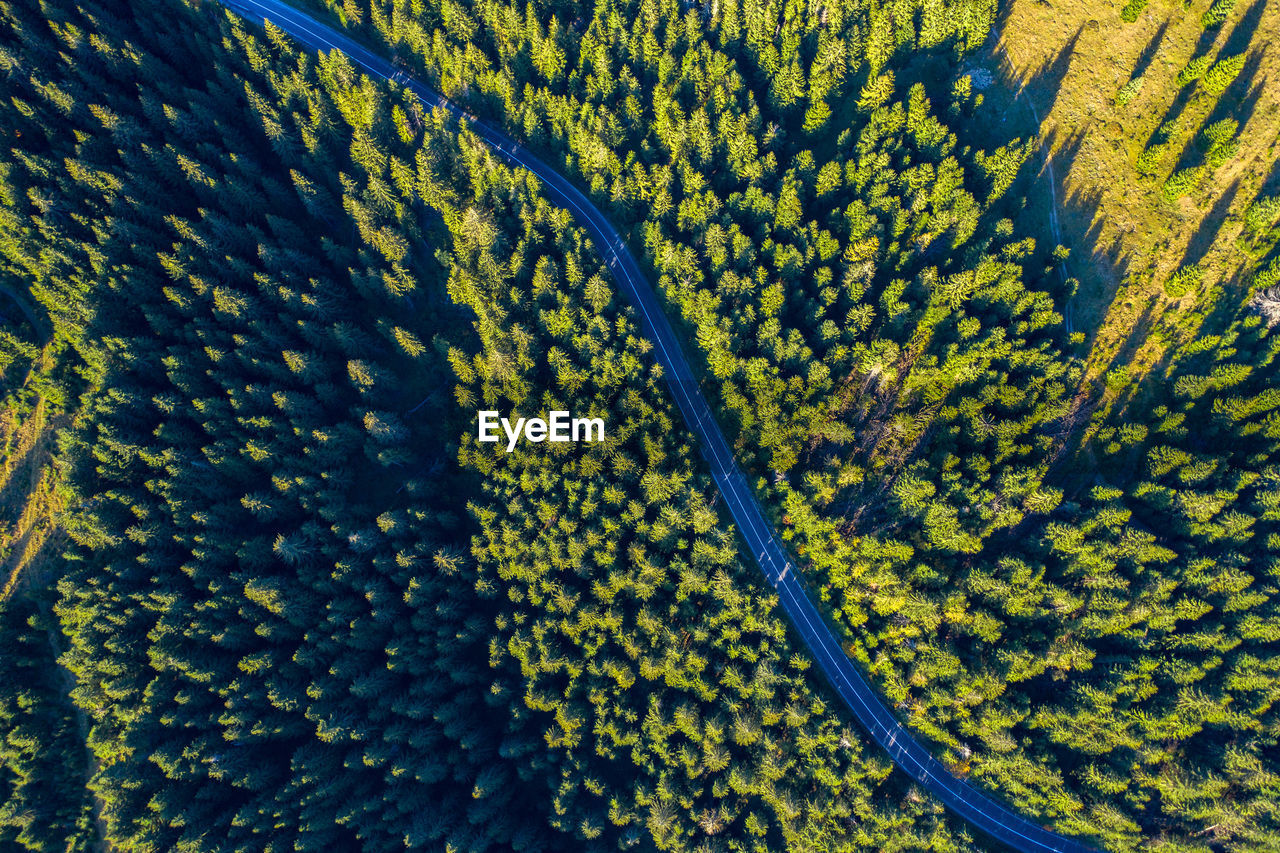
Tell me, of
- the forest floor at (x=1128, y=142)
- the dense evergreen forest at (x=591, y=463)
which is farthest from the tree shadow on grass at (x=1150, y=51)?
the dense evergreen forest at (x=591, y=463)

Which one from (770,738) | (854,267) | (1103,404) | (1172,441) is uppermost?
(854,267)

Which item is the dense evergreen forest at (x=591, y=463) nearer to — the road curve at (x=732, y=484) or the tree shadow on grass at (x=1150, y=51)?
the road curve at (x=732, y=484)

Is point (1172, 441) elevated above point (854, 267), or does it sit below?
below

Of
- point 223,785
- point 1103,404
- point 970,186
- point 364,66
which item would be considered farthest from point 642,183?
point 223,785

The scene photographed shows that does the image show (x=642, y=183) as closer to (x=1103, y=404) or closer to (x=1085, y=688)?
(x=1103, y=404)

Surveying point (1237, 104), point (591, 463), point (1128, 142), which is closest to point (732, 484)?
point (591, 463)

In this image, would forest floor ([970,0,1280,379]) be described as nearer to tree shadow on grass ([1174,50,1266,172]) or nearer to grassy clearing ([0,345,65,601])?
tree shadow on grass ([1174,50,1266,172])

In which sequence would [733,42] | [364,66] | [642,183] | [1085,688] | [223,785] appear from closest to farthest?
[1085,688] → [223,785] → [642,183] → [733,42] → [364,66]
